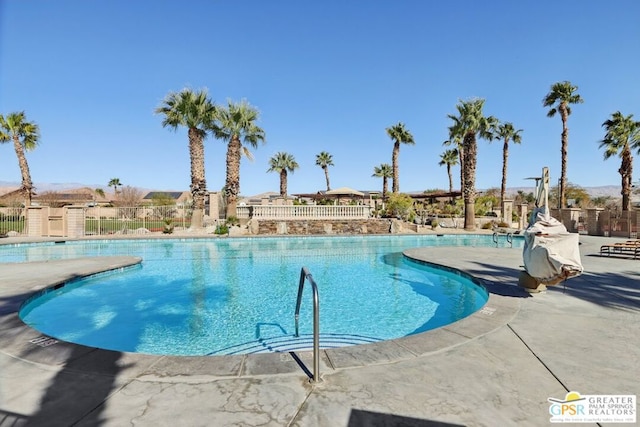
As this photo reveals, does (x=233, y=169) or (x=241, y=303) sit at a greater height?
(x=233, y=169)

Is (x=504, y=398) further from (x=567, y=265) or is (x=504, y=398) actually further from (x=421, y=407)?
(x=567, y=265)

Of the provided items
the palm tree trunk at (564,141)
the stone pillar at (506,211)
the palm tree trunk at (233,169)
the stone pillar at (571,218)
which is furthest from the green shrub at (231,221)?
the palm tree trunk at (564,141)

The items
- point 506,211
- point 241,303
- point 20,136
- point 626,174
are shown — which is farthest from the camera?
point 506,211

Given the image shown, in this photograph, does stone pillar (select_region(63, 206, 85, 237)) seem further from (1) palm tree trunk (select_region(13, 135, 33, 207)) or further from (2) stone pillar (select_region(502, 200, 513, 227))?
(2) stone pillar (select_region(502, 200, 513, 227))

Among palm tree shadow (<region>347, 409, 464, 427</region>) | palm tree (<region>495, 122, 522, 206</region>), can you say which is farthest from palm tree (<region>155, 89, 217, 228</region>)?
palm tree (<region>495, 122, 522, 206</region>)

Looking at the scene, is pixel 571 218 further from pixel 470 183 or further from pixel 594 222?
pixel 470 183

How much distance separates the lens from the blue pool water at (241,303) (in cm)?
576

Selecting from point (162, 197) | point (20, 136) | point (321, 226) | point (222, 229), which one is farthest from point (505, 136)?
point (162, 197)

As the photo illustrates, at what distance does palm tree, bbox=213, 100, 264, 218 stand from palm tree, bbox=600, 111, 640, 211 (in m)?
27.8

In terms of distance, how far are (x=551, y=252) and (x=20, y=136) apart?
33.5m

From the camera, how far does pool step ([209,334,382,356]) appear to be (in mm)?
5145

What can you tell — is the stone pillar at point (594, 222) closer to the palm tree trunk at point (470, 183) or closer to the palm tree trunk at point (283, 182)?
the palm tree trunk at point (470, 183)

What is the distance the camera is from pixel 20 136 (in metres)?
24.3

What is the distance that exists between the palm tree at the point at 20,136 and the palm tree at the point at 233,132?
1411cm
